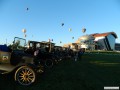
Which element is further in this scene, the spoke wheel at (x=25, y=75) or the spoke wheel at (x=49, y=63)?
the spoke wheel at (x=49, y=63)

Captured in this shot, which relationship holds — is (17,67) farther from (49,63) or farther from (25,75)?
(49,63)

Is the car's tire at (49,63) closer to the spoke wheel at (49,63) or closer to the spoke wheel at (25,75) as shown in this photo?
the spoke wheel at (49,63)

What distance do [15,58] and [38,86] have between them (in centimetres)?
163

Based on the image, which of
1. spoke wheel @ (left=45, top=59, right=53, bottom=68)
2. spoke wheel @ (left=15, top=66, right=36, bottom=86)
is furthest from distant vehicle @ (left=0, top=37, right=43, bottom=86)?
spoke wheel @ (left=45, top=59, right=53, bottom=68)

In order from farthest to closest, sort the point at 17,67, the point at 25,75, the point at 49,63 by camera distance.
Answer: the point at 49,63
the point at 17,67
the point at 25,75

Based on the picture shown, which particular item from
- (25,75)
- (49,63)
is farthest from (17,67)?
(49,63)

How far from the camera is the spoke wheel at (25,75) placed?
8242 mm

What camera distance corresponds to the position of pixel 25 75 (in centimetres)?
823

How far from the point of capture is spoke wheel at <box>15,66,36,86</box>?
27.0 feet

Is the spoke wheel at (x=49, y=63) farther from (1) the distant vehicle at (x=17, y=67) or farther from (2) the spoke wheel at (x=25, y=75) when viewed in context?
(2) the spoke wheel at (x=25, y=75)

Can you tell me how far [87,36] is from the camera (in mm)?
161750

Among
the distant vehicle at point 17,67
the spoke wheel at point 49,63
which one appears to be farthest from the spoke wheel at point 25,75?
the spoke wheel at point 49,63

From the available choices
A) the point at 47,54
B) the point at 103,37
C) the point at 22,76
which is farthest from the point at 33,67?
the point at 103,37

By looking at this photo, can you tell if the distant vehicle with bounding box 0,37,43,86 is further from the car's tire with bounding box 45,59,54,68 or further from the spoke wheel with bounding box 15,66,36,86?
the car's tire with bounding box 45,59,54,68
